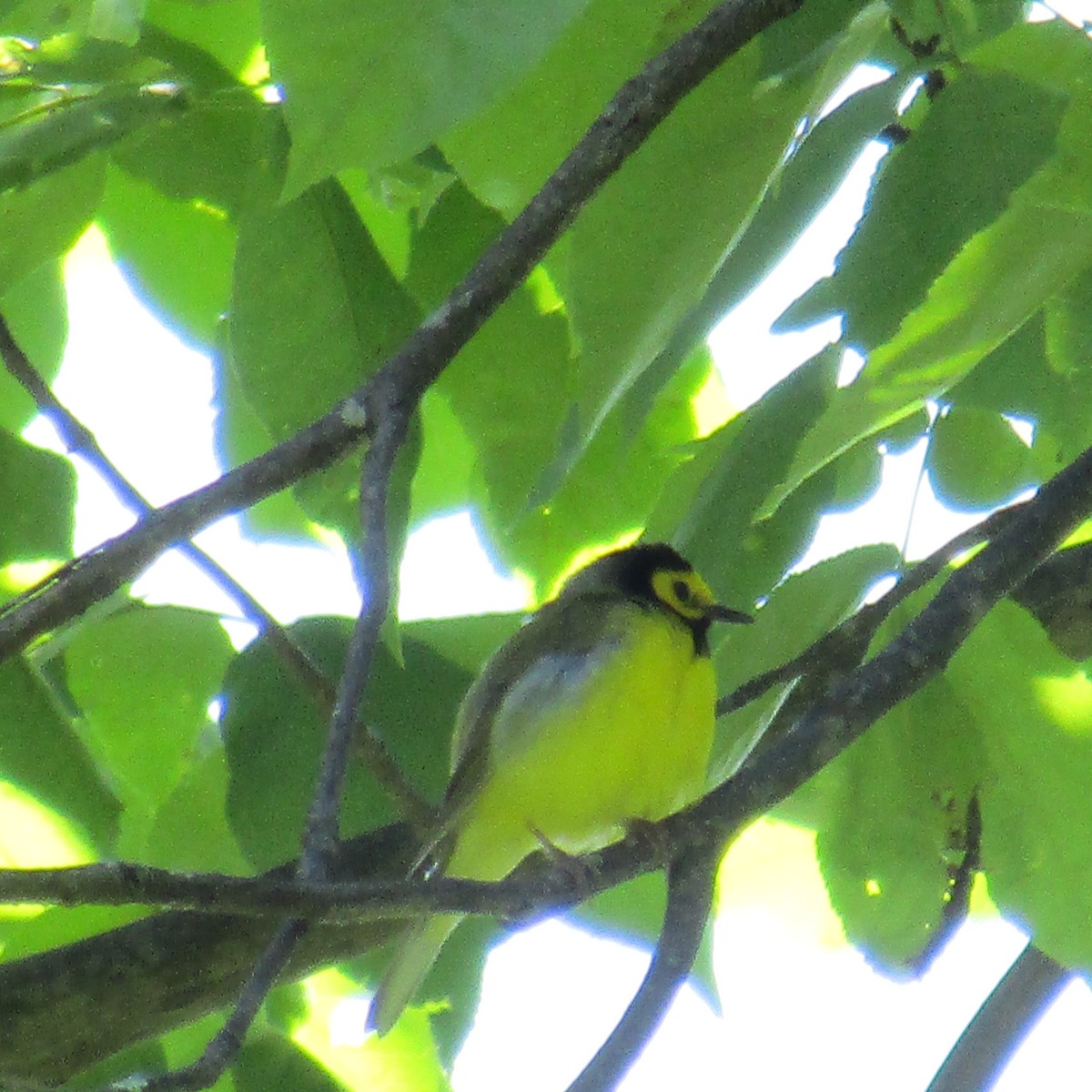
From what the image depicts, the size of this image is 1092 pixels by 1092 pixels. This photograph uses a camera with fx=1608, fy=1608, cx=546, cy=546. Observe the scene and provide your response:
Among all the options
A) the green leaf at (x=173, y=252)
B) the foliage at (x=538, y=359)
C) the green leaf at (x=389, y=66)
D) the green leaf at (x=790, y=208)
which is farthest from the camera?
the green leaf at (x=173, y=252)

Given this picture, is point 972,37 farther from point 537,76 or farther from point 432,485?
point 432,485

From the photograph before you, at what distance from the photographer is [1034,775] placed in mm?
2201

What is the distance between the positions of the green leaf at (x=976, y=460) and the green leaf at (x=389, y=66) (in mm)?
1330

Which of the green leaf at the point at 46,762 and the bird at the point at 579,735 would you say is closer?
the green leaf at the point at 46,762

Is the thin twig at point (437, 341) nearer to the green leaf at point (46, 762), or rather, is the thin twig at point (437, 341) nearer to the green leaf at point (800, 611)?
the green leaf at point (800, 611)

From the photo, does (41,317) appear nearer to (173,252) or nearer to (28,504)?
(173,252)

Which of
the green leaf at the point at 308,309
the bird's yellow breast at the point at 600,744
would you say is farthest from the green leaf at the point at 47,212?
the bird's yellow breast at the point at 600,744

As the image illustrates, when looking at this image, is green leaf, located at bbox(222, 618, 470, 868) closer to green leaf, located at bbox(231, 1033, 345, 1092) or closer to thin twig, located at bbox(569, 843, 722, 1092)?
green leaf, located at bbox(231, 1033, 345, 1092)

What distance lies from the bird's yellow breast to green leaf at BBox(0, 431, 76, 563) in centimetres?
136

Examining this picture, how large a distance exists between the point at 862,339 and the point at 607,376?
A: 0.90ft

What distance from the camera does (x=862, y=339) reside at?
172 centimetres

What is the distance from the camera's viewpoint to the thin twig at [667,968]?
1.93 m

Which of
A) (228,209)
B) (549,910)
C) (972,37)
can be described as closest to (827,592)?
(549,910)

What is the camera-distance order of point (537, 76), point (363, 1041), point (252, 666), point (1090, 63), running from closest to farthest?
point (1090, 63) → point (537, 76) → point (252, 666) → point (363, 1041)
